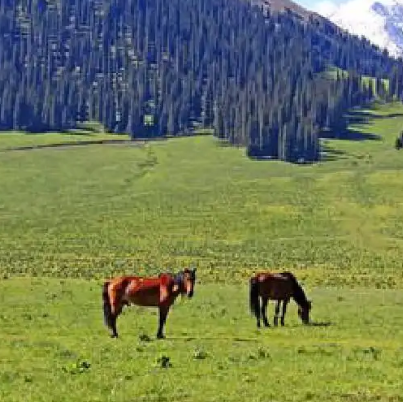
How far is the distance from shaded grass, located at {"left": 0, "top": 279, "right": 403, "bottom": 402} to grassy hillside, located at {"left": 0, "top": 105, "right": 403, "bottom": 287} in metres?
18.3

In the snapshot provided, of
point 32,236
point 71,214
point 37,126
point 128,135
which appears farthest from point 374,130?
point 32,236

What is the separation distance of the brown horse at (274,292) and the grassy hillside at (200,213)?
735 inches

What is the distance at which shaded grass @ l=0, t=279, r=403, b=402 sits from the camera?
16688 millimetres

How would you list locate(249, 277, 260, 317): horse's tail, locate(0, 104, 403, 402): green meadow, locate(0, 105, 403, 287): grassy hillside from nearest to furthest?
locate(0, 104, 403, 402): green meadow, locate(249, 277, 260, 317): horse's tail, locate(0, 105, 403, 287): grassy hillside

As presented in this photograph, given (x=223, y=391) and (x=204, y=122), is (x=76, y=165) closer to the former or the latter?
(x=204, y=122)

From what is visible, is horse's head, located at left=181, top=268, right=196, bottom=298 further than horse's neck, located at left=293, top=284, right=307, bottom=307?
No

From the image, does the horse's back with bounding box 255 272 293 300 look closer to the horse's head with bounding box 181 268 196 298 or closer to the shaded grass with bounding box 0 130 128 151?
the horse's head with bounding box 181 268 196 298

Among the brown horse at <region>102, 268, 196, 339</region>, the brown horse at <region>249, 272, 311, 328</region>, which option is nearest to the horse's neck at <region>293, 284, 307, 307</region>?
the brown horse at <region>249, 272, 311, 328</region>

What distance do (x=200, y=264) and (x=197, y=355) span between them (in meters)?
35.8

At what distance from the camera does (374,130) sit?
181500mm

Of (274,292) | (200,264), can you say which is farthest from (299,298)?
(200,264)

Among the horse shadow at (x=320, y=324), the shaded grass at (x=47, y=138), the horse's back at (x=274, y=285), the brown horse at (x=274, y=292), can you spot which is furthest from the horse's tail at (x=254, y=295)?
the shaded grass at (x=47, y=138)

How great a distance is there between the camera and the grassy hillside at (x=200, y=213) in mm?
56869

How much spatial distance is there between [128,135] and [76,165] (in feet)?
166
